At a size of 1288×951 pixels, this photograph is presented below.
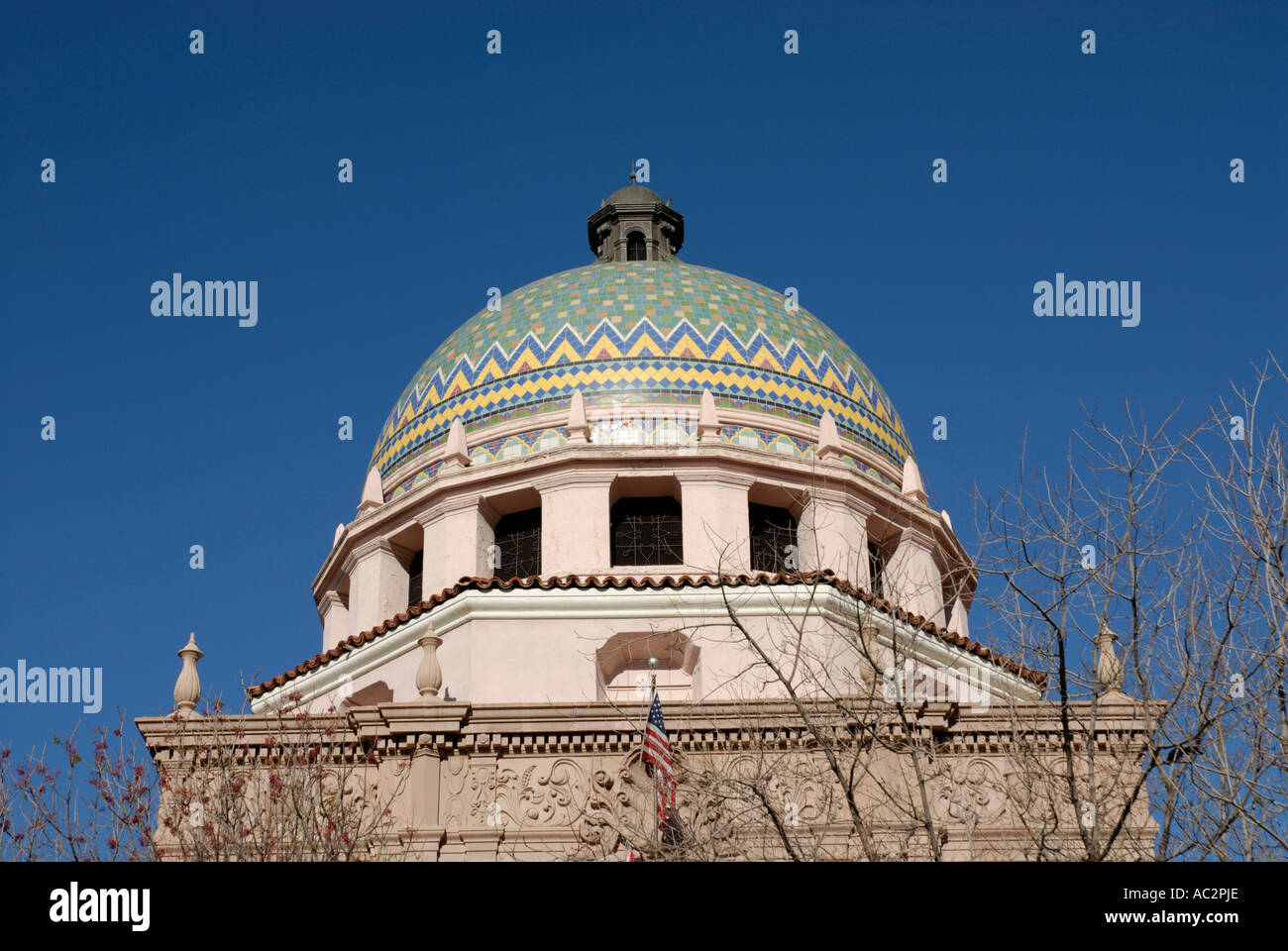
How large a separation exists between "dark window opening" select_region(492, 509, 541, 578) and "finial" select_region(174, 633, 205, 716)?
5.34 metres

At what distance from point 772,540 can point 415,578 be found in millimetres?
5819

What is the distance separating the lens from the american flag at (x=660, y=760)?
60.7 feet

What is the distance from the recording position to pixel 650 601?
22.9m

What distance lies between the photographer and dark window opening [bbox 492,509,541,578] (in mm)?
25156

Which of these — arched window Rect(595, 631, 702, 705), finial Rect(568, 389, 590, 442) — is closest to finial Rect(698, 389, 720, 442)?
finial Rect(568, 389, 590, 442)

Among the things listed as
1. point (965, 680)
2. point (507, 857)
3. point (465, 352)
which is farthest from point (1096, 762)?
point (465, 352)

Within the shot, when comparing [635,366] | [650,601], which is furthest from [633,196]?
[650,601]

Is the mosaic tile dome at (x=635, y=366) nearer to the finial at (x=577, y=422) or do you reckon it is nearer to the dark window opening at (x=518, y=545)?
the finial at (x=577, y=422)

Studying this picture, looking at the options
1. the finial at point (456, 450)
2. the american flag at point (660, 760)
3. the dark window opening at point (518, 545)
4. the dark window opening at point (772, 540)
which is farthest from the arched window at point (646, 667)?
the finial at point (456, 450)

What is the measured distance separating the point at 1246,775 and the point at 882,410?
16042mm

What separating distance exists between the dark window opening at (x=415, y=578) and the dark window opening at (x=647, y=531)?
3122mm

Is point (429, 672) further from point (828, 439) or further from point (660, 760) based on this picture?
point (828, 439)
